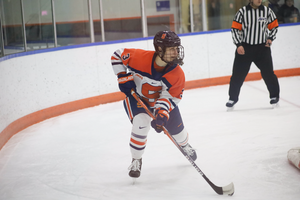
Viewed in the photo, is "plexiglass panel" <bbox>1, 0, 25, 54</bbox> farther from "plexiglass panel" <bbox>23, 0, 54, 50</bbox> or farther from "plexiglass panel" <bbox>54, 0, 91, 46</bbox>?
"plexiglass panel" <bbox>54, 0, 91, 46</bbox>

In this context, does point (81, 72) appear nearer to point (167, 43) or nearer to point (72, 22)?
point (72, 22)

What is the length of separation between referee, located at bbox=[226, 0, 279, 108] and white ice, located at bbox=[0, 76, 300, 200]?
0.28 m

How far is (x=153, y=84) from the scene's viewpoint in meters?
2.00

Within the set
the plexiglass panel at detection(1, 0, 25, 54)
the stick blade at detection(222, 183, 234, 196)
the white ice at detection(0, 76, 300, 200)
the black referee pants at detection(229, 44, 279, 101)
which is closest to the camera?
the stick blade at detection(222, 183, 234, 196)

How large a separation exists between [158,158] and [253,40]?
1.69 metres

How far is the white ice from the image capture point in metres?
1.92

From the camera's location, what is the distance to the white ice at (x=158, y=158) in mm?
1925

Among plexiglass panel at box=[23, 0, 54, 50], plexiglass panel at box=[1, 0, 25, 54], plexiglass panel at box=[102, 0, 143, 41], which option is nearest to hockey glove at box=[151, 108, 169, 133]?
plexiglass panel at box=[1, 0, 25, 54]

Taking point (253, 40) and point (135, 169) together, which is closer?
point (135, 169)

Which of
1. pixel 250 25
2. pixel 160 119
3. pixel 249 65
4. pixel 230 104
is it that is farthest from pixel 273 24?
pixel 160 119

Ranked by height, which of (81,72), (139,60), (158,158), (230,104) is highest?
(139,60)

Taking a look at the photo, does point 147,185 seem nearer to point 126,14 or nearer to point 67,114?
point 67,114

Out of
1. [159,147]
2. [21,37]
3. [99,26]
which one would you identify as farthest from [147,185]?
[99,26]

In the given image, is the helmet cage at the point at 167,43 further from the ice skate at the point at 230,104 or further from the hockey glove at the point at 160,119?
the ice skate at the point at 230,104
